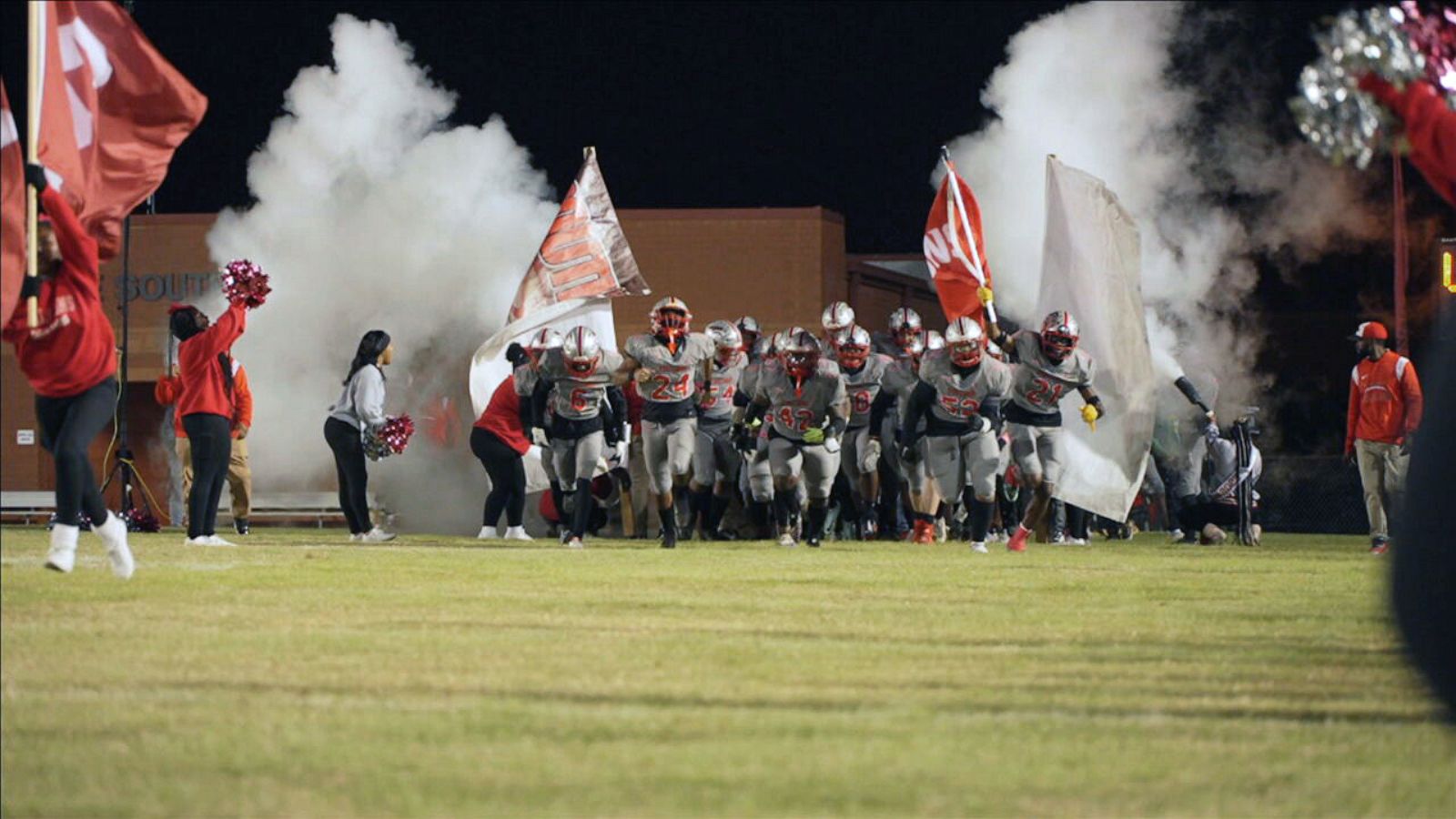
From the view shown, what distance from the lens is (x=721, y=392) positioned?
66.5 feet

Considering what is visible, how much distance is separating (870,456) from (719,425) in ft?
5.51

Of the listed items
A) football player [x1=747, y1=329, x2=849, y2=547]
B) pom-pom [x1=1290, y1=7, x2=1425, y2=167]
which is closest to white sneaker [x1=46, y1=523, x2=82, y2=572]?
pom-pom [x1=1290, y1=7, x2=1425, y2=167]

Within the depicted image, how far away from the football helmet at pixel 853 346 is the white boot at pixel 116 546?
10.4 metres

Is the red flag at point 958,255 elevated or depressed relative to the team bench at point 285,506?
elevated

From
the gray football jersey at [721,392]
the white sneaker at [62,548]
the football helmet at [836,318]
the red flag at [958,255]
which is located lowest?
the white sneaker at [62,548]

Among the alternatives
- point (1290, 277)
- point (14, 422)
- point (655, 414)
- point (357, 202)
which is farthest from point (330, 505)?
point (1290, 277)

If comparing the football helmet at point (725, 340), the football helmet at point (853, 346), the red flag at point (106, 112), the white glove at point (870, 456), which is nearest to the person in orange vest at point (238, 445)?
the football helmet at point (725, 340)

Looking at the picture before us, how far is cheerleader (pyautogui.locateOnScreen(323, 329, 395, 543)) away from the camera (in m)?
18.4

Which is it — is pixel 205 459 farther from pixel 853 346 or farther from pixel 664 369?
pixel 853 346

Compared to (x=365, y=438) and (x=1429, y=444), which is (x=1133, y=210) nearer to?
(x=365, y=438)

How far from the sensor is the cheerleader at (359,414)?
60.2 ft

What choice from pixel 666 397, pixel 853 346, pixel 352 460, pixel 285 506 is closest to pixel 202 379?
pixel 352 460

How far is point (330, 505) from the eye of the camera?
27406 millimetres

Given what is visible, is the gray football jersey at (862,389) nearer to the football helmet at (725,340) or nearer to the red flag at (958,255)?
the football helmet at (725,340)
